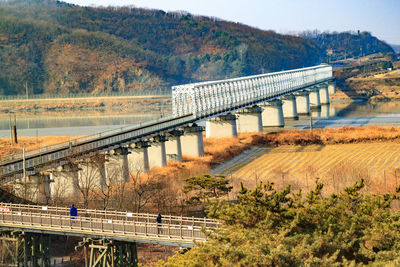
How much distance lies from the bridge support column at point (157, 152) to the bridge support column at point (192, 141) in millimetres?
8062

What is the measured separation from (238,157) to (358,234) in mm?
46482

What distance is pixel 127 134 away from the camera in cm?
5847

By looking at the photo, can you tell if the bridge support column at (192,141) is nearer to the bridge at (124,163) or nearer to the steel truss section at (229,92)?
the bridge at (124,163)

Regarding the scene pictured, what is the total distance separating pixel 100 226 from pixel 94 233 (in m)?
0.55

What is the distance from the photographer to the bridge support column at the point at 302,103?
138500mm

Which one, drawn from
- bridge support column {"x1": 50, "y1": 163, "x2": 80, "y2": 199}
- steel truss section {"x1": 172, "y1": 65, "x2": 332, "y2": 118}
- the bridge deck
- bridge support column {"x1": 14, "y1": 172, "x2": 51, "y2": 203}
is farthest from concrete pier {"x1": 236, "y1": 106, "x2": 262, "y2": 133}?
the bridge deck

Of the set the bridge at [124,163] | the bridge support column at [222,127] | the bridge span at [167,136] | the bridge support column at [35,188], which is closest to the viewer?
the bridge at [124,163]

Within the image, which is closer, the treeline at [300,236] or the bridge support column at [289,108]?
the treeline at [300,236]

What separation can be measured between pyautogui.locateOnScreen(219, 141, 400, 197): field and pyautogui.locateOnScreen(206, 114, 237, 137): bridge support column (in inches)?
216

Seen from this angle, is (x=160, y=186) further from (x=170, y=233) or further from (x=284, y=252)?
(x=284, y=252)

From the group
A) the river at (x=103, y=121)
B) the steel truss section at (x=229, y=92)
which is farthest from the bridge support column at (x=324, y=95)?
the steel truss section at (x=229, y=92)

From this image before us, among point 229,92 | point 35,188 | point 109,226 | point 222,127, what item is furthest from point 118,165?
point 229,92

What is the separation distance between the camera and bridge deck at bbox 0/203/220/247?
1177 inches

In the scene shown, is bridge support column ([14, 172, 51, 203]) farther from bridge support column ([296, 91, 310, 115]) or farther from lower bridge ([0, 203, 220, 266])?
bridge support column ([296, 91, 310, 115])
